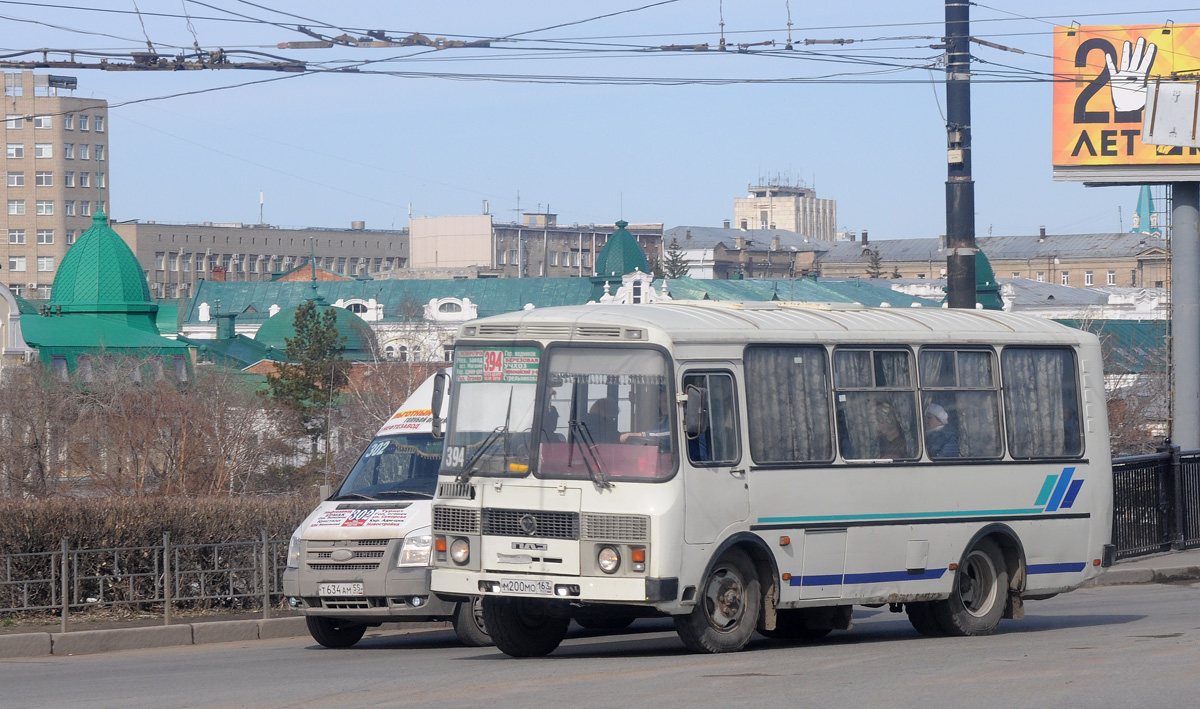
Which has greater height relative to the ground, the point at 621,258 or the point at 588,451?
the point at 621,258

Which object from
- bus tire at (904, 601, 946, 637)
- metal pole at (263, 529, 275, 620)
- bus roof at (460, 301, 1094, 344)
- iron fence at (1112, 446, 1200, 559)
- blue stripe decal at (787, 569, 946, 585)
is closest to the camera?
bus roof at (460, 301, 1094, 344)

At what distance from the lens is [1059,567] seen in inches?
536

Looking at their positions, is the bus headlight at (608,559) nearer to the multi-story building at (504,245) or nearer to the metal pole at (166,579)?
the metal pole at (166,579)

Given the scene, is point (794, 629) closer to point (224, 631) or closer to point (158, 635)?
point (224, 631)

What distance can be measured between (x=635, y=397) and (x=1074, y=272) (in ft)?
478

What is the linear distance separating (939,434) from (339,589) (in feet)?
16.9

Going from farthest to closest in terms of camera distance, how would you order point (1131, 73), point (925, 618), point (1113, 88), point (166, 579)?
point (1113, 88)
point (1131, 73)
point (166, 579)
point (925, 618)

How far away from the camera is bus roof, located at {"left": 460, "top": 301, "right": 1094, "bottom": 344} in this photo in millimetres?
11367

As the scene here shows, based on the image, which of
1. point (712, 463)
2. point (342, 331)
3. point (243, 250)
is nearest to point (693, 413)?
point (712, 463)

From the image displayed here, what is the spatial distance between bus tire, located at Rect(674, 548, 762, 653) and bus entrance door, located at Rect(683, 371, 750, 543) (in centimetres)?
32

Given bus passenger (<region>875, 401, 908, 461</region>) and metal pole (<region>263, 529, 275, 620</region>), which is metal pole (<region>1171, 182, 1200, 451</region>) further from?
metal pole (<region>263, 529, 275, 620</region>)

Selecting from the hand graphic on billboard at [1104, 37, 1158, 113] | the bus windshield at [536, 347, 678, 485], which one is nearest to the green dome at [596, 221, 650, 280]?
the hand graphic on billboard at [1104, 37, 1158, 113]

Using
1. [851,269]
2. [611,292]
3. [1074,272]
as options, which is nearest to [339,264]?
[851,269]

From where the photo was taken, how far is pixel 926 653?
11.4 m
